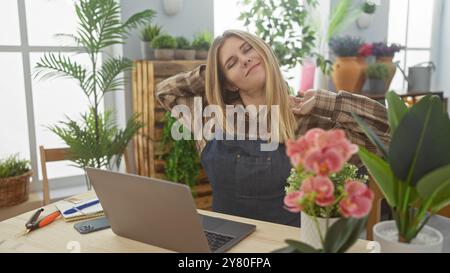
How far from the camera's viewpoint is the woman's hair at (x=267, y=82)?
1602 mm

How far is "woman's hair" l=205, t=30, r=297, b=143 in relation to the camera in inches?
63.1

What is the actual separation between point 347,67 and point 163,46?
4.73ft

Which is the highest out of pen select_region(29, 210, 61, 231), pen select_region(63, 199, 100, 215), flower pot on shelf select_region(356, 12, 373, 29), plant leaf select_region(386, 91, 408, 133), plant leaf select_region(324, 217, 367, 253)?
flower pot on shelf select_region(356, 12, 373, 29)

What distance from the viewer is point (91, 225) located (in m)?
1.27

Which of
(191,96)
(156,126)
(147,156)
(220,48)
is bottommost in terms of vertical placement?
(147,156)

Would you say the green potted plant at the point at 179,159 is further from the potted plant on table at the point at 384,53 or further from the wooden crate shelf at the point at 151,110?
the potted plant on table at the point at 384,53

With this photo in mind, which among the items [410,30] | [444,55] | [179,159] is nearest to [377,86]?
[179,159]

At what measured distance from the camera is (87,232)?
1.22 meters

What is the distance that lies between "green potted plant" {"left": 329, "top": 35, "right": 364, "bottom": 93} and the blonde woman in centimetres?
175

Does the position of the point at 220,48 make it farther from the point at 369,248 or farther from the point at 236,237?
the point at 369,248

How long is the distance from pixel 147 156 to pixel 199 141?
1154 mm

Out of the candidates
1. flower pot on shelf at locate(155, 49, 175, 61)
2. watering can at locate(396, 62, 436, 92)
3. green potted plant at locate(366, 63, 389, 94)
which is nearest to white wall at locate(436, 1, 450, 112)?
watering can at locate(396, 62, 436, 92)

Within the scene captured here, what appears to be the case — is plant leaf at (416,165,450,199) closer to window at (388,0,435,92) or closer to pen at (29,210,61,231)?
pen at (29,210,61,231)
